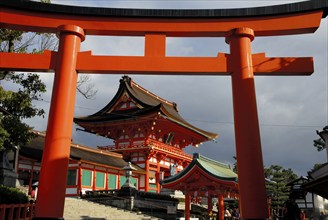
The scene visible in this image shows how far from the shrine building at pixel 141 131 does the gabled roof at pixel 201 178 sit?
31.0ft

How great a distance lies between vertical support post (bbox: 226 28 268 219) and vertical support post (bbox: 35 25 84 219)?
3.71m

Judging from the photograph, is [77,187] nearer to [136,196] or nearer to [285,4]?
[136,196]

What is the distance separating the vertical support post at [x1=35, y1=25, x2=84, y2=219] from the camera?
23.0 feet

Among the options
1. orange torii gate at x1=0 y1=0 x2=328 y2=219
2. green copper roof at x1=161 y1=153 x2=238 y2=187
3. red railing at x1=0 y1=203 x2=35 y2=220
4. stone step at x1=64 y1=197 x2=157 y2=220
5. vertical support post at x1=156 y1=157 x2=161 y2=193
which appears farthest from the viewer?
vertical support post at x1=156 y1=157 x2=161 y2=193

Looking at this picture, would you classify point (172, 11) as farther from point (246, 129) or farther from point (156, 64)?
point (246, 129)

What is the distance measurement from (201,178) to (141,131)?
12132 mm

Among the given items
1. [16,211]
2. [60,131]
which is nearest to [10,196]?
[16,211]

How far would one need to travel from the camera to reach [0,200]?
9281mm

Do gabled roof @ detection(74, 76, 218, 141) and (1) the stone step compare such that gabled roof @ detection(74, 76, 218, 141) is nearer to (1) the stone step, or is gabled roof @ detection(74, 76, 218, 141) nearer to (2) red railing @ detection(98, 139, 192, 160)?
(2) red railing @ detection(98, 139, 192, 160)

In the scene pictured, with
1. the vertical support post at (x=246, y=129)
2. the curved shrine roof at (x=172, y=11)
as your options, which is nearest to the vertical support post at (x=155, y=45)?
the curved shrine roof at (x=172, y=11)

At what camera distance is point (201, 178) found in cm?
1644

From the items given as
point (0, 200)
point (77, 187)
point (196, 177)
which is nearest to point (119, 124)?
point (77, 187)

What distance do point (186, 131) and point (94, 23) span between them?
80.3 ft

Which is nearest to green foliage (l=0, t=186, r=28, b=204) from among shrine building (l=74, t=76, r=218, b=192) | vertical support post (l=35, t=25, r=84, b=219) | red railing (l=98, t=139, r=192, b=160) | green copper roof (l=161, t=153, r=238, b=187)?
vertical support post (l=35, t=25, r=84, b=219)
